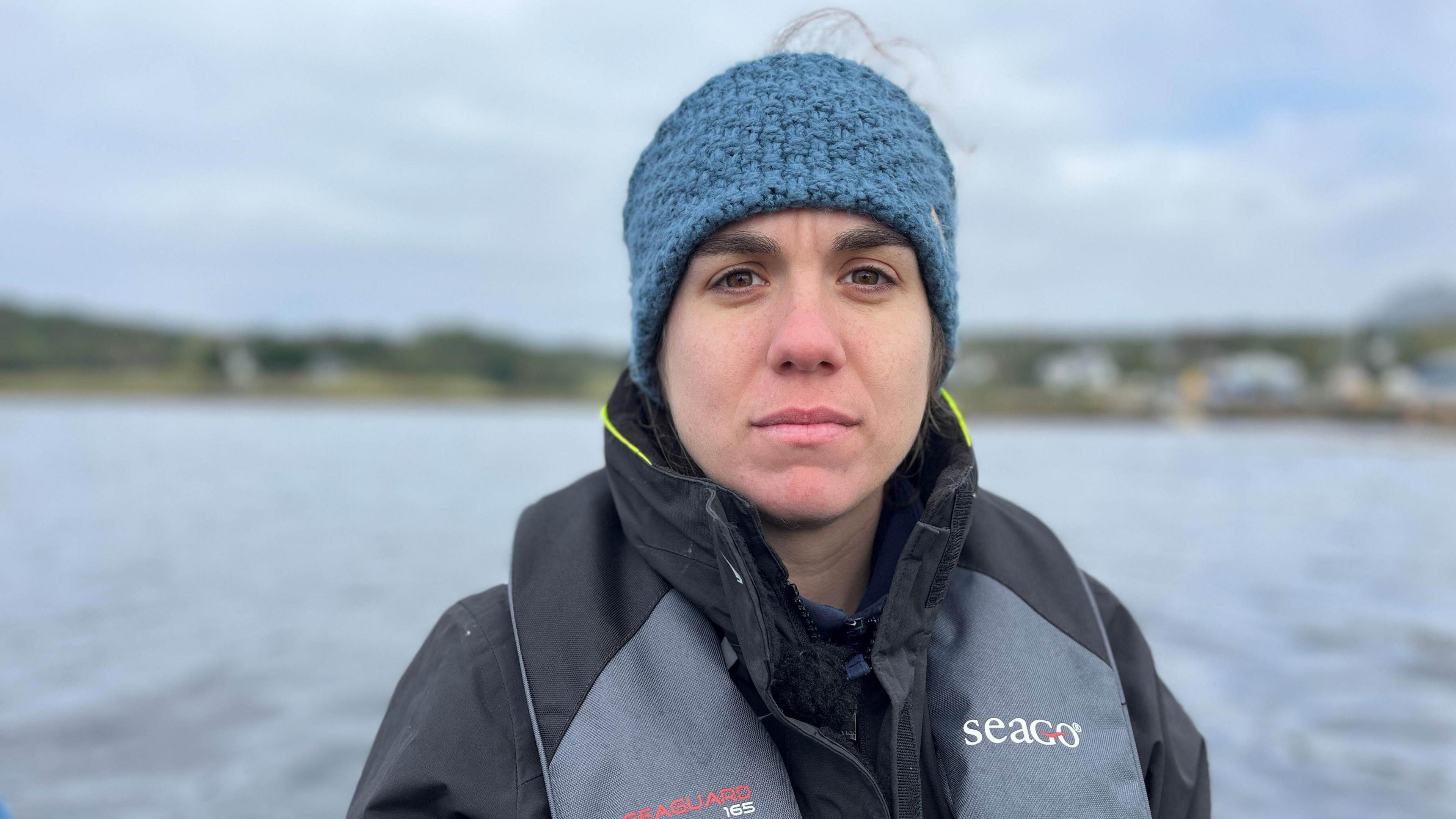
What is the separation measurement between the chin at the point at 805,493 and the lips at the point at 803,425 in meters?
0.06

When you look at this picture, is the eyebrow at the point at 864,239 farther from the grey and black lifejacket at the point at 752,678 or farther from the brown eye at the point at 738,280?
the grey and black lifejacket at the point at 752,678

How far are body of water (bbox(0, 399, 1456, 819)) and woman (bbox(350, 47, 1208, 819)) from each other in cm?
462

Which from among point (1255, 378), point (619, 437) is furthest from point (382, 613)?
point (1255, 378)

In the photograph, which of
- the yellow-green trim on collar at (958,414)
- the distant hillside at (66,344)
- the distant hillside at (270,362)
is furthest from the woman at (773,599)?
the distant hillside at (66,344)

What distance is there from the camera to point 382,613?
9422 millimetres

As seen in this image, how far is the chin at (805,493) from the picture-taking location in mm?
1665

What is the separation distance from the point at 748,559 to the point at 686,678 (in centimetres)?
25

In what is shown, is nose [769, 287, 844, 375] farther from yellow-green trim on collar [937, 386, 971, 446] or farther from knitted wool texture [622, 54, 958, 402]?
yellow-green trim on collar [937, 386, 971, 446]

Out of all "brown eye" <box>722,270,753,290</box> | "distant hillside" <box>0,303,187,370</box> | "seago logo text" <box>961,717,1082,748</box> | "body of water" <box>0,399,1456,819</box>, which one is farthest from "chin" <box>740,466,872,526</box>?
"distant hillside" <box>0,303,187,370</box>

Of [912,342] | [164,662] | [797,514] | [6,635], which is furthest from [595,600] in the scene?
[6,635]

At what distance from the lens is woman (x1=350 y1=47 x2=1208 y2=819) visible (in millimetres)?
1526

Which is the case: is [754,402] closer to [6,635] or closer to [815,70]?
[815,70]

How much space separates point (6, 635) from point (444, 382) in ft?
180

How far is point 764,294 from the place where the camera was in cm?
172
